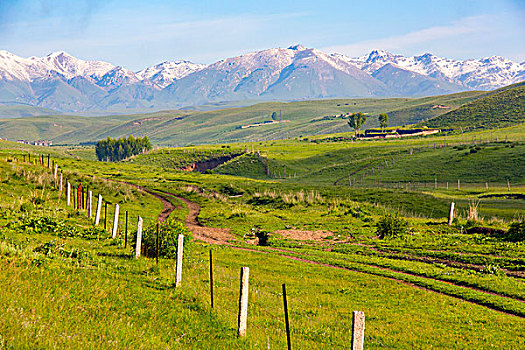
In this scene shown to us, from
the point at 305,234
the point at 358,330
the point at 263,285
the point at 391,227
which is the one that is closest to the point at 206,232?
the point at 305,234

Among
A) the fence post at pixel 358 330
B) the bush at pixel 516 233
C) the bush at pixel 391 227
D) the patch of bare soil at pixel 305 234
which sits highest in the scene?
the fence post at pixel 358 330

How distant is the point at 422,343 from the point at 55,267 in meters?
11.8

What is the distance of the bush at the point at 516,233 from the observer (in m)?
29.5

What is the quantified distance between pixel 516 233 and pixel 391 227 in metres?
8.66

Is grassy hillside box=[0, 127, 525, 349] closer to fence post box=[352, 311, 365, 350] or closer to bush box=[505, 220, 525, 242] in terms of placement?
bush box=[505, 220, 525, 242]

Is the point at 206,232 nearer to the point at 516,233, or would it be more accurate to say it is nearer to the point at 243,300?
the point at 516,233

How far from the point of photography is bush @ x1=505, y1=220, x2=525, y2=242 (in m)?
29.5

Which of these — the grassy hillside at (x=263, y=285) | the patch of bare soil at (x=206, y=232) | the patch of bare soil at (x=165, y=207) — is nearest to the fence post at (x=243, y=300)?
the grassy hillside at (x=263, y=285)

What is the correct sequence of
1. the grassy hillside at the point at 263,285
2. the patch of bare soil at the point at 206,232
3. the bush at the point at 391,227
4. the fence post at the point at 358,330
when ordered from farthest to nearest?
the patch of bare soil at the point at 206,232 → the bush at the point at 391,227 → the grassy hillside at the point at 263,285 → the fence post at the point at 358,330

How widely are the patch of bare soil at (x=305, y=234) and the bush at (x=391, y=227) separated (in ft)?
15.5

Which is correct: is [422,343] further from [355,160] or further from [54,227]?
[355,160]

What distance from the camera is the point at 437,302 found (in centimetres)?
1830

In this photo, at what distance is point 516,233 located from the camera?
98.8 ft

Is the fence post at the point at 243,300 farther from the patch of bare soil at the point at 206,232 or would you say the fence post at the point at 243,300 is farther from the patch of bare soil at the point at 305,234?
the patch of bare soil at the point at 305,234
